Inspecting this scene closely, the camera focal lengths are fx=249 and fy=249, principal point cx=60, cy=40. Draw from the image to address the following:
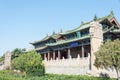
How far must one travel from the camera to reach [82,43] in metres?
41.9

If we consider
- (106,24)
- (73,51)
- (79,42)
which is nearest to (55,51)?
(73,51)

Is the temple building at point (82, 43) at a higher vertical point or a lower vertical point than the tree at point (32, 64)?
higher

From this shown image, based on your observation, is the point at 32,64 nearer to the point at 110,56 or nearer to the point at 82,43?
the point at 82,43

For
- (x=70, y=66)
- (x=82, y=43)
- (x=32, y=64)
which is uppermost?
(x=82, y=43)

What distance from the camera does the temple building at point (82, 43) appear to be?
33831 millimetres

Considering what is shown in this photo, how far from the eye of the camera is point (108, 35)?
127 feet

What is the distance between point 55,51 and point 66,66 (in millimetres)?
13174

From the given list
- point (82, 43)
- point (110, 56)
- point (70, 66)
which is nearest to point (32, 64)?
point (70, 66)

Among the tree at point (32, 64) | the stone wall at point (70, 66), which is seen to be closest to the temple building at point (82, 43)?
the stone wall at point (70, 66)

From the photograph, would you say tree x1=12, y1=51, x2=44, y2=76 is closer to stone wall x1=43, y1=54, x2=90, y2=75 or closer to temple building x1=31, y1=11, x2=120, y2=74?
stone wall x1=43, y1=54, x2=90, y2=75

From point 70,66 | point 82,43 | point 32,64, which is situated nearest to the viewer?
point 32,64

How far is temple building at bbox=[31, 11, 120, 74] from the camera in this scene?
111 ft

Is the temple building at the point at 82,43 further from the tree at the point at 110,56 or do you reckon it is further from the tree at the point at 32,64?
the tree at the point at 110,56

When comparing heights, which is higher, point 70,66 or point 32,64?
point 32,64
